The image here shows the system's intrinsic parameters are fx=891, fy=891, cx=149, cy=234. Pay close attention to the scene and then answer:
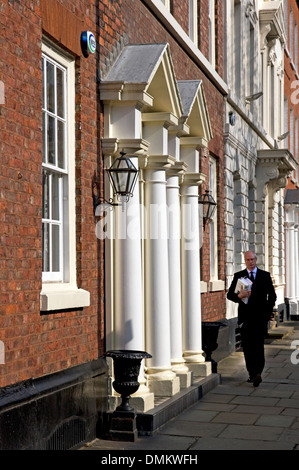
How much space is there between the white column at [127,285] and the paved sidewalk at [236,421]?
1.97 ft

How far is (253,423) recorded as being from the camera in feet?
Result: 30.3

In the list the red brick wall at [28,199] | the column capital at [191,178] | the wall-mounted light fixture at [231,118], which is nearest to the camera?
the red brick wall at [28,199]

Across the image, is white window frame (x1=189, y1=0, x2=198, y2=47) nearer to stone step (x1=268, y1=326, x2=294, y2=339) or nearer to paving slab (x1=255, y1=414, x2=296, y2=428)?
paving slab (x1=255, y1=414, x2=296, y2=428)

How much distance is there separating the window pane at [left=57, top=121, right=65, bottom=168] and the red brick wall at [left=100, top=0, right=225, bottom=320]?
3.79 feet

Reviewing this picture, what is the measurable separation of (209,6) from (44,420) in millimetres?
10163

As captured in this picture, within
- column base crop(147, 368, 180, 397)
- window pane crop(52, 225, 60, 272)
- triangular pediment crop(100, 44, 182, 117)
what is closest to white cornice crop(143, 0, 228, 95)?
triangular pediment crop(100, 44, 182, 117)

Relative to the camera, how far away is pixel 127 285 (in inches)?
348

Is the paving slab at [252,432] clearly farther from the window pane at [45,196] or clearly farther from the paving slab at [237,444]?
the window pane at [45,196]

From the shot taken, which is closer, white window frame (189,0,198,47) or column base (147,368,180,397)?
column base (147,368,180,397)

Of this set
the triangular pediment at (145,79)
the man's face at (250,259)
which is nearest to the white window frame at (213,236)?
the man's face at (250,259)

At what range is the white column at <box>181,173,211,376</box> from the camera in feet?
38.4

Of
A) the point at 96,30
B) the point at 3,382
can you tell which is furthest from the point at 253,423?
the point at 96,30

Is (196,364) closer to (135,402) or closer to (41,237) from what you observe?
(135,402)

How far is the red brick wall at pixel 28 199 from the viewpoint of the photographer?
6.46 m
